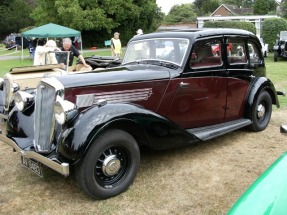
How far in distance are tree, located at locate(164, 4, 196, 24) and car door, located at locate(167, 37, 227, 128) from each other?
57.5m

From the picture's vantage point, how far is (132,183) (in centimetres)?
394

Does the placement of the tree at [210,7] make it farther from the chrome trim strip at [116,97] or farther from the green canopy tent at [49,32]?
the chrome trim strip at [116,97]

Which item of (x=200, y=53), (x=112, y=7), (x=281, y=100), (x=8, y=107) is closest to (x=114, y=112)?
(x=200, y=53)

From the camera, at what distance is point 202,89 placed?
467cm

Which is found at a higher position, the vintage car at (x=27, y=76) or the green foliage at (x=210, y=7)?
the green foliage at (x=210, y=7)

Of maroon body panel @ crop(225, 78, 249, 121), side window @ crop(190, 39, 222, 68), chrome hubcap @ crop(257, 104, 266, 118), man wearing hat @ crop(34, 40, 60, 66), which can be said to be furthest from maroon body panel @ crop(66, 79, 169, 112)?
man wearing hat @ crop(34, 40, 60, 66)

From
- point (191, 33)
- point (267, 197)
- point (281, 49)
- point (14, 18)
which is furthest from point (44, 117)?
point (14, 18)

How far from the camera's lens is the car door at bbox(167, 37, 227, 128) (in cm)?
448

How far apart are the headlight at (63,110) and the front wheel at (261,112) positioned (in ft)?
10.3

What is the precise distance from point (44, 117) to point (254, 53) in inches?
143

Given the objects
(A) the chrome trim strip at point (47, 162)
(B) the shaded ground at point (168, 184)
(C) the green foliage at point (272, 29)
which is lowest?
(B) the shaded ground at point (168, 184)

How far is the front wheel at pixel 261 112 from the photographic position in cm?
555

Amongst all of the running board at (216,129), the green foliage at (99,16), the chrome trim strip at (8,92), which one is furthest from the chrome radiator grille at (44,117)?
the green foliage at (99,16)

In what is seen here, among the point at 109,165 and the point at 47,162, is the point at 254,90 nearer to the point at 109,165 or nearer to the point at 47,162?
the point at 109,165
